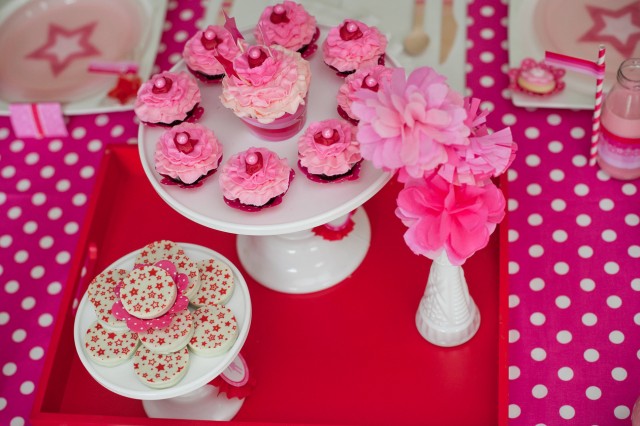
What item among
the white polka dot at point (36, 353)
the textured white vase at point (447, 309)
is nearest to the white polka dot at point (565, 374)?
the textured white vase at point (447, 309)

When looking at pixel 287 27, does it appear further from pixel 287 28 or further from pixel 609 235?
pixel 609 235

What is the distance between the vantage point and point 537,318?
1.30m

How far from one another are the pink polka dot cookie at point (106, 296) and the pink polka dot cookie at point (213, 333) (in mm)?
94

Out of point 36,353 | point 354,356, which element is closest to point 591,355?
point 354,356

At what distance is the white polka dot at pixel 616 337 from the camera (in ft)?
4.14

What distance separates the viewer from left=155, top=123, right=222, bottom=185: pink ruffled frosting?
113 centimetres

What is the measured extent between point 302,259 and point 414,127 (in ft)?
1.44

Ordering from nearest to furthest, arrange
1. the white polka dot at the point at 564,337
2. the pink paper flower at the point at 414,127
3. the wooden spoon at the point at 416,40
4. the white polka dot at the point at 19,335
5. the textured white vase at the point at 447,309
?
the pink paper flower at the point at 414,127
the textured white vase at the point at 447,309
the white polka dot at the point at 564,337
the white polka dot at the point at 19,335
the wooden spoon at the point at 416,40

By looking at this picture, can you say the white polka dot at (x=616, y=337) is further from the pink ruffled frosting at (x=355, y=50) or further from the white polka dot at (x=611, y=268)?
the pink ruffled frosting at (x=355, y=50)

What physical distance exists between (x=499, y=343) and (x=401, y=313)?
0.16 m

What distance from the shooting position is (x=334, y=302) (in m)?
1.33

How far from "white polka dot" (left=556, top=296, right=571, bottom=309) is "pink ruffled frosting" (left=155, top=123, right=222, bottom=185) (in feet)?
1.76

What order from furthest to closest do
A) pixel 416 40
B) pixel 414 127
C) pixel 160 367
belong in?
pixel 416 40
pixel 160 367
pixel 414 127

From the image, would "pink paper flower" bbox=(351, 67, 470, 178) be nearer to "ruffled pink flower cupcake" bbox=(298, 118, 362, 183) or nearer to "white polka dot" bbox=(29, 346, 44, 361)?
"ruffled pink flower cupcake" bbox=(298, 118, 362, 183)
